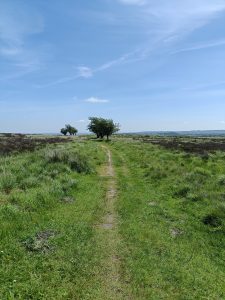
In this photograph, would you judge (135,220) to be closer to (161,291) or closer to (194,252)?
(194,252)

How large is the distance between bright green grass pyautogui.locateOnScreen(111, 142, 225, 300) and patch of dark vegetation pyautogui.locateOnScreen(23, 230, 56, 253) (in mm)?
2399

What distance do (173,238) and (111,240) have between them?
2.25 meters

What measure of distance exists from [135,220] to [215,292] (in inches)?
214

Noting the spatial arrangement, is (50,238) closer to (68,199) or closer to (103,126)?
(68,199)

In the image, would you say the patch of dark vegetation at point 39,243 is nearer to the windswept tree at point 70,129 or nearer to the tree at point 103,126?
the tree at point 103,126

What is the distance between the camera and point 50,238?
1075cm

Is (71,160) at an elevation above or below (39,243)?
above

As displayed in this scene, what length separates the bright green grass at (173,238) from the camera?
811 cm

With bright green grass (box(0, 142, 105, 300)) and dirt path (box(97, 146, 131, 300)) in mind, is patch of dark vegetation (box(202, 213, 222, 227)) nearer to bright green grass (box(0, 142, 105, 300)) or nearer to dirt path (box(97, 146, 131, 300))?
dirt path (box(97, 146, 131, 300))

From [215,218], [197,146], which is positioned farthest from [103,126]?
[215,218]

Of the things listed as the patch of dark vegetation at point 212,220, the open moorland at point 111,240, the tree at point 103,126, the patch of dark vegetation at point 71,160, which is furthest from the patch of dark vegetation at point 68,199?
the tree at point 103,126

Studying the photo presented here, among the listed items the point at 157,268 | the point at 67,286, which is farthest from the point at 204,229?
the point at 67,286

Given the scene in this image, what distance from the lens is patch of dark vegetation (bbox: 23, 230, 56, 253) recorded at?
388 inches

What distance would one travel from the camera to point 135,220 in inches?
514
